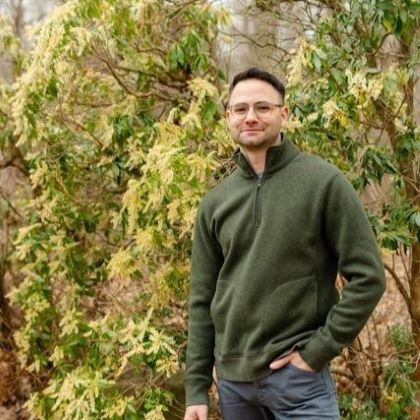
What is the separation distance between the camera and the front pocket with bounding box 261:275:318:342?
7.04 feet

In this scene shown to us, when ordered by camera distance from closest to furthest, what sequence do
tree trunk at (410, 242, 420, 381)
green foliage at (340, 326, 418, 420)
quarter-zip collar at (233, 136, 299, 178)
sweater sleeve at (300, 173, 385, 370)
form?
sweater sleeve at (300, 173, 385, 370)
quarter-zip collar at (233, 136, 299, 178)
green foliage at (340, 326, 418, 420)
tree trunk at (410, 242, 420, 381)

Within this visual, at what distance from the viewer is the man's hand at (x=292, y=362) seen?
212cm

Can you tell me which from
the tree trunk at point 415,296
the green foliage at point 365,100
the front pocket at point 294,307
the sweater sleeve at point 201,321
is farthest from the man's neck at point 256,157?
the tree trunk at point 415,296

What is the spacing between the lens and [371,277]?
203cm

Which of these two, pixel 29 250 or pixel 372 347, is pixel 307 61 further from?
pixel 29 250

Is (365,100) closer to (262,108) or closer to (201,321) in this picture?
(262,108)

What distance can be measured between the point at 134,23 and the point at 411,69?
6.01 ft

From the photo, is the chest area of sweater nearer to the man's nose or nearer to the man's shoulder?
the man's shoulder

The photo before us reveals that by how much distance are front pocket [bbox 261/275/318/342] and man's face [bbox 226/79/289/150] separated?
21.4 inches

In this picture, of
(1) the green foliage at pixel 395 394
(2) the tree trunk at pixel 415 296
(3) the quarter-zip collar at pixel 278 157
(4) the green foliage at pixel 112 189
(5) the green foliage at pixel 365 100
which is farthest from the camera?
(2) the tree trunk at pixel 415 296

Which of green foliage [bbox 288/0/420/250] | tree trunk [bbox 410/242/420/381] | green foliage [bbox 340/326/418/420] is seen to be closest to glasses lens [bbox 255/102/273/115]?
green foliage [bbox 288/0/420/250]

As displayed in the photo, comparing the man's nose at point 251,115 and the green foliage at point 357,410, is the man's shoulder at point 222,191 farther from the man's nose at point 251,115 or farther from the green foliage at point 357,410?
the green foliage at point 357,410

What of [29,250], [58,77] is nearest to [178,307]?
[29,250]

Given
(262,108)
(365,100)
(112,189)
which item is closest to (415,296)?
(365,100)
